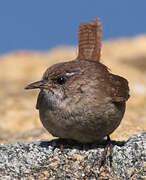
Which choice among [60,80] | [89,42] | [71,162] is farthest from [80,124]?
[89,42]

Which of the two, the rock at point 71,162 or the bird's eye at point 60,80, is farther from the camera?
the bird's eye at point 60,80

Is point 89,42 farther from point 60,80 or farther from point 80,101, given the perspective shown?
point 80,101

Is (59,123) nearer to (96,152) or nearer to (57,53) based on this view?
(96,152)

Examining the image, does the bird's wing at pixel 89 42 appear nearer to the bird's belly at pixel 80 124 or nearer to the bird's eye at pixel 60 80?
the bird's eye at pixel 60 80

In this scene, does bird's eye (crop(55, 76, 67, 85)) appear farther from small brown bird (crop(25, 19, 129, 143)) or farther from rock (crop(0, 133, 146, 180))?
rock (crop(0, 133, 146, 180))

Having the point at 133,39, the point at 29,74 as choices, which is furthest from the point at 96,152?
the point at 133,39

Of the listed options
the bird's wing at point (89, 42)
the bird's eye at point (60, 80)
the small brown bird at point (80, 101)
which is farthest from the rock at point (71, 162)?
the bird's wing at point (89, 42)
